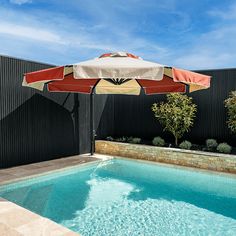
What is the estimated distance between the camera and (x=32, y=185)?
264 inches

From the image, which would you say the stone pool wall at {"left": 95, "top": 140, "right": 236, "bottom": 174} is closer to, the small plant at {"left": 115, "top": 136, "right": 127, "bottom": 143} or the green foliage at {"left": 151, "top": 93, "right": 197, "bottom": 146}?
the small plant at {"left": 115, "top": 136, "right": 127, "bottom": 143}

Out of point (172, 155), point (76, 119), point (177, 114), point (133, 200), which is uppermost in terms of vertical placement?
point (177, 114)

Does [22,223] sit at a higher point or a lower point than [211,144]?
lower

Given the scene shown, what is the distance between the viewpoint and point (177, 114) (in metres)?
9.56

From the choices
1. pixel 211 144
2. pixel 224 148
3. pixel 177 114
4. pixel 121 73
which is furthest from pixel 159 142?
pixel 121 73

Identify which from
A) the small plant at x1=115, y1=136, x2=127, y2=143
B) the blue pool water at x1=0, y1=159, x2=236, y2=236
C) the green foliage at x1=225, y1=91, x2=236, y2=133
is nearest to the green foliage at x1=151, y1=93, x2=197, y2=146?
the green foliage at x1=225, y1=91, x2=236, y2=133

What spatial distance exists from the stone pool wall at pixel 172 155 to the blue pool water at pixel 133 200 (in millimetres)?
424

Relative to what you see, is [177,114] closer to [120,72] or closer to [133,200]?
[133,200]

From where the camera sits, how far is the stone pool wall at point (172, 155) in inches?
312

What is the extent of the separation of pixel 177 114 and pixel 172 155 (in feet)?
5.22

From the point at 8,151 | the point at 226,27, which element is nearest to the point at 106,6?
the point at 226,27

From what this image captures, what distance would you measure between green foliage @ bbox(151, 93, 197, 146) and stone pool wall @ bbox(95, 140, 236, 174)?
3.14 feet

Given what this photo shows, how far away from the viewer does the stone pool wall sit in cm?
793

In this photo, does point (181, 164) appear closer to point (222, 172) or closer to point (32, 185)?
point (222, 172)
